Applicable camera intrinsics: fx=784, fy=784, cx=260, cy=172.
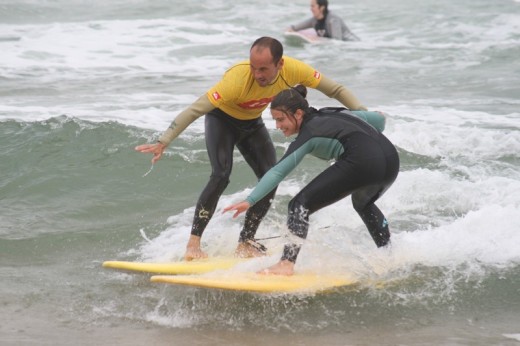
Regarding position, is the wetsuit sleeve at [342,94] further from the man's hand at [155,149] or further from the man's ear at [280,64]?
the man's hand at [155,149]

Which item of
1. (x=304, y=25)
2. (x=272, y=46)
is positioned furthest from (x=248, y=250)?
(x=304, y=25)

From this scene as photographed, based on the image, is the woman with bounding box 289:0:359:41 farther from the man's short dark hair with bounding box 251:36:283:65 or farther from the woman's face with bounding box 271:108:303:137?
the woman's face with bounding box 271:108:303:137

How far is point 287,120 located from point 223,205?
290 centimetres

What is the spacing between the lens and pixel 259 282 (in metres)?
4.99

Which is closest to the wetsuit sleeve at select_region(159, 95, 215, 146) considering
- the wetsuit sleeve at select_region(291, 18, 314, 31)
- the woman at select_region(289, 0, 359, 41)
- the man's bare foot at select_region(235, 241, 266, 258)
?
the man's bare foot at select_region(235, 241, 266, 258)

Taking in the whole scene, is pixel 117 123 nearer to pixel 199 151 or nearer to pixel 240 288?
pixel 199 151

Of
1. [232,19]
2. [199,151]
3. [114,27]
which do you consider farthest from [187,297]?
[232,19]

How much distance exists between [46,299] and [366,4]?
782 inches

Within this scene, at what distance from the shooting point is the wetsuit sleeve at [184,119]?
5.34m

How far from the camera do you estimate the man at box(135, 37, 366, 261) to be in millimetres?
5227

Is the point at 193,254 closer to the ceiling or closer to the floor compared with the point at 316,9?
closer to the floor

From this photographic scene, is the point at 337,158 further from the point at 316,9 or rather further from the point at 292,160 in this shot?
the point at 316,9

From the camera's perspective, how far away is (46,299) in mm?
5203

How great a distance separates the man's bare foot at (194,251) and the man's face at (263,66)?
1322 mm
